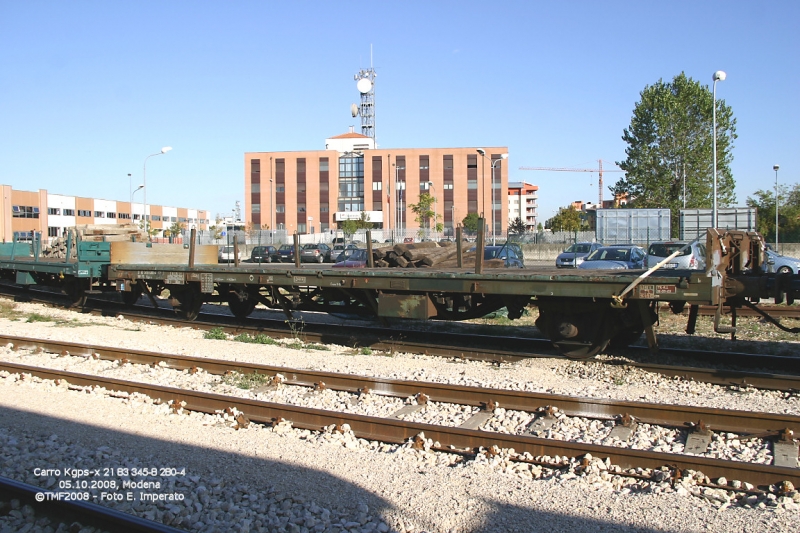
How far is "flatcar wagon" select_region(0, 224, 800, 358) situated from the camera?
878 cm

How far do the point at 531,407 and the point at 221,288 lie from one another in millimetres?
8794

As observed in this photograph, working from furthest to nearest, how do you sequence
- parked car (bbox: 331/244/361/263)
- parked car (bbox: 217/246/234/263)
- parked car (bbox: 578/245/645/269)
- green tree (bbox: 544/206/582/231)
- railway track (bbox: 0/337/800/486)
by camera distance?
green tree (bbox: 544/206/582/231) < parked car (bbox: 217/246/234/263) < parked car (bbox: 331/244/361/263) < parked car (bbox: 578/245/645/269) < railway track (bbox: 0/337/800/486)

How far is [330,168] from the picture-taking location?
285 feet

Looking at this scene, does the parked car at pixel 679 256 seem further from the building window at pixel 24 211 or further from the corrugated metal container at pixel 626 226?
the building window at pixel 24 211

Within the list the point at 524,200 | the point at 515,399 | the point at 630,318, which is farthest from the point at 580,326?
the point at 524,200

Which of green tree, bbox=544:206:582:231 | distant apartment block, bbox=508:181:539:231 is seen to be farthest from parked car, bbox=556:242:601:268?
distant apartment block, bbox=508:181:539:231

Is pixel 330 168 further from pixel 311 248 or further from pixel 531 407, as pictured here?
pixel 531 407

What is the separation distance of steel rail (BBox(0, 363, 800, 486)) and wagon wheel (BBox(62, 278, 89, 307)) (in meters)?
10.1

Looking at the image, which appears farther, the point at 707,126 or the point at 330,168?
the point at 330,168

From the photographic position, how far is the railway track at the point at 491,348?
8.75 metres

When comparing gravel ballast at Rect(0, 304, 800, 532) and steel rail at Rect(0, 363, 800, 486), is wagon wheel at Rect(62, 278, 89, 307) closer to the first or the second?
gravel ballast at Rect(0, 304, 800, 532)

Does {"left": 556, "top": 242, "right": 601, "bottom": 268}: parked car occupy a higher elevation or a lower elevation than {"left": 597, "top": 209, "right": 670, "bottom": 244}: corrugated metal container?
lower

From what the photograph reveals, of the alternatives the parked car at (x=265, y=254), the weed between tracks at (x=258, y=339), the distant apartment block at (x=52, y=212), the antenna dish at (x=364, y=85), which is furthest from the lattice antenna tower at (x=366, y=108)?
the weed between tracks at (x=258, y=339)

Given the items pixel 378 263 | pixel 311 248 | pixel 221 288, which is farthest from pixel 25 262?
pixel 311 248
